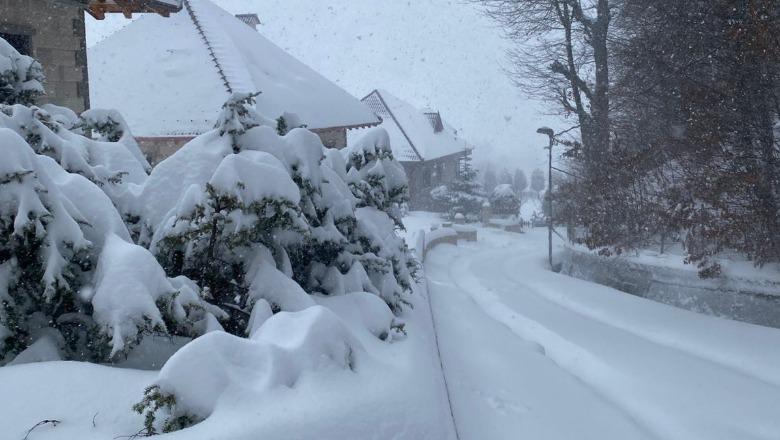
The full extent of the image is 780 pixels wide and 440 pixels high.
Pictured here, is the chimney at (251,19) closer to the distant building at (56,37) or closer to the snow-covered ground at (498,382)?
the snow-covered ground at (498,382)

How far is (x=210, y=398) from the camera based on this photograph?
2.62 m

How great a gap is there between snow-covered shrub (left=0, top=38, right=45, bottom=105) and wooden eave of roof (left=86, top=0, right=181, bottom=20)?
14.4 feet

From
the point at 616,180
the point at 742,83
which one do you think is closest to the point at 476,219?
the point at 616,180

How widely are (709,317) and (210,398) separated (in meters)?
10.3

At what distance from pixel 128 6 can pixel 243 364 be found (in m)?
8.20

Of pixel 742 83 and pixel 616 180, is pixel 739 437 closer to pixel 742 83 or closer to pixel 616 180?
pixel 742 83

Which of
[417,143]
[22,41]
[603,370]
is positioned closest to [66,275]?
[22,41]

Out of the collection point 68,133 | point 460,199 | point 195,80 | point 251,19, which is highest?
point 251,19

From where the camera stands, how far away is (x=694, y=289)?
1140 cm

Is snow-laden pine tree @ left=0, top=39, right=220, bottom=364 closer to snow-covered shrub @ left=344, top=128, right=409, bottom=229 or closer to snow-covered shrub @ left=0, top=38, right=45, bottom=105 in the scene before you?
snow-covered shrub @ left=0, top=38, right=45, bottom=105

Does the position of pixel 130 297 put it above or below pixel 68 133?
below

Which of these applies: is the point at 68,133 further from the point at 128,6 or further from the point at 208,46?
the point at 208,46

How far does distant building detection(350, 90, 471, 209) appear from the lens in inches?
1533

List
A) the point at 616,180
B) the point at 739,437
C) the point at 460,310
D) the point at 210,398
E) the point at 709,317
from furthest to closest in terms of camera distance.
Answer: the point at 616,180
the point at 460,310
the point at 709,317
the point at 739,437
the point at 210,398
